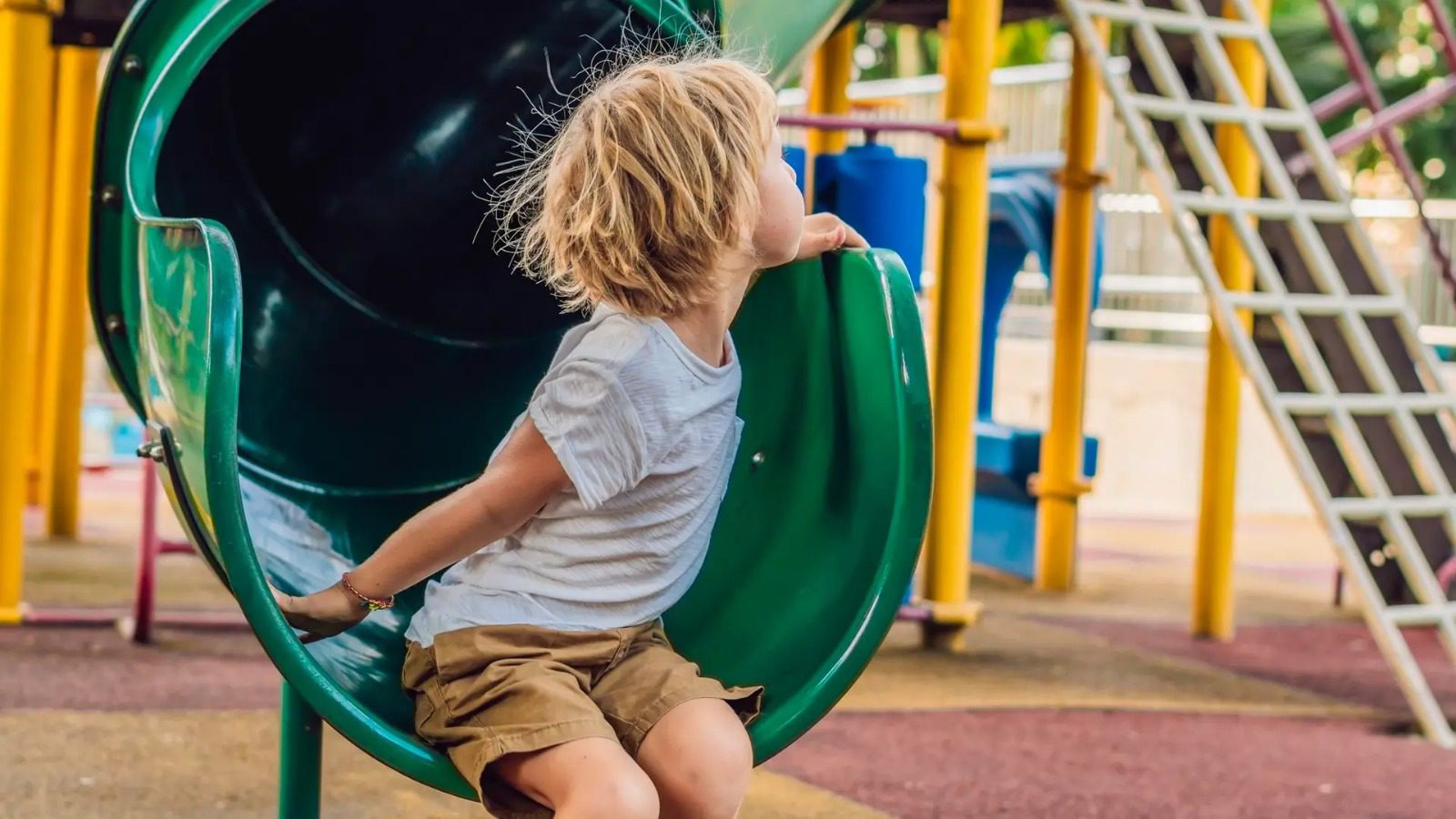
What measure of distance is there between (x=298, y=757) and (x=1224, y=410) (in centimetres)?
346

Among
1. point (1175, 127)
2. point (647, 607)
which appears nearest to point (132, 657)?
point (647, 607)

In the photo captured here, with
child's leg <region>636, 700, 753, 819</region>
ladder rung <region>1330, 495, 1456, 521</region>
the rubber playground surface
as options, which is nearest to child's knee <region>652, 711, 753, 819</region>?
child's leg <region>636, 700, 753, 819</region>

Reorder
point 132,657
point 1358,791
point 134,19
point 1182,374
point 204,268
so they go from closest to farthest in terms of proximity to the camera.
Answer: point 204,268
point 134,19
point 1358,791
point 132,657
point 1182,374

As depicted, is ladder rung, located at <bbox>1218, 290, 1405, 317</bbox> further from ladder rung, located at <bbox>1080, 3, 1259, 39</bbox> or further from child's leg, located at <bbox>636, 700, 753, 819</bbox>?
child's leg, located at <bbox>636, 700, 753, 819</bbox>

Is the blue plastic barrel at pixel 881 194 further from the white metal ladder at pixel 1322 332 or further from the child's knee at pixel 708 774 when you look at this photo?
the child's knee at pixel 708 774

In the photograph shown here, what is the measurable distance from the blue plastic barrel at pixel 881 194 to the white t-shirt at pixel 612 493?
2224mm

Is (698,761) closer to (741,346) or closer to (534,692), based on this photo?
(534,692)

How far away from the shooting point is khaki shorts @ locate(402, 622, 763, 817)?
1.75 m

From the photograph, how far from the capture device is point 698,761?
1768 millimetres

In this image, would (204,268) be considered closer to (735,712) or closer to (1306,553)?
(735,712)

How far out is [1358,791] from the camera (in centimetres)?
311

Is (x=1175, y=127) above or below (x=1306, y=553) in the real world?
above

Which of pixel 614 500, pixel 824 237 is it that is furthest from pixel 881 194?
pixel 614 500

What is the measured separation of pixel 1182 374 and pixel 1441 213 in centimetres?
197
